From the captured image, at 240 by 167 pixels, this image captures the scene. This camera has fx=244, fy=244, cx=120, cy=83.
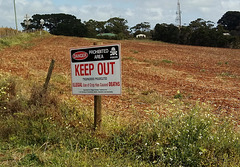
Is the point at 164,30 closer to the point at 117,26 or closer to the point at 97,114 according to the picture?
the point at 117,26

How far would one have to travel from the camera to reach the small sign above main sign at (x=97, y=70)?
3.94 meters

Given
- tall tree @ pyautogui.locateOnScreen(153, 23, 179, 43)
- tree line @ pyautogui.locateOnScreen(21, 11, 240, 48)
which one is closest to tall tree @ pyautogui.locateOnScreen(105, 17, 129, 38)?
tree line @ pyautogui.locateOnScreen(21, 11, 240, 48)

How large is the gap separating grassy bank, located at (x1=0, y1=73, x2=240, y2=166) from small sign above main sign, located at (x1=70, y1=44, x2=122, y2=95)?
2.08ft

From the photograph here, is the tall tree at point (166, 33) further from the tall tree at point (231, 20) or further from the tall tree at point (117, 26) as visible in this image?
the tall tree at point (231, 20)

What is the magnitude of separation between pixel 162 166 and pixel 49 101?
2.86m

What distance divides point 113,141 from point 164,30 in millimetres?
53787

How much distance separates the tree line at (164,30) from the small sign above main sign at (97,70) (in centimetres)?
4102

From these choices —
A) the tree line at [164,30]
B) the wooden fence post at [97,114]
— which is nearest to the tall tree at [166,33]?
the tree line at [164,30]

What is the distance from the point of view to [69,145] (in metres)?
3.82

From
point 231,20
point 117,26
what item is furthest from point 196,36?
point 231,20

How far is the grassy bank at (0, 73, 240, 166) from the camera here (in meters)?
3.30

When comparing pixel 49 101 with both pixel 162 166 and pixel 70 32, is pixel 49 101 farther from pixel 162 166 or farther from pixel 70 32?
pixel 70 32

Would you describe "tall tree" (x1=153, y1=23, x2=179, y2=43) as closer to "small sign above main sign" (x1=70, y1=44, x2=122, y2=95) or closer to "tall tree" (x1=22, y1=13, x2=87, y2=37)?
"tall tree" (x1=22, y1=13, x2=87, y2=37)

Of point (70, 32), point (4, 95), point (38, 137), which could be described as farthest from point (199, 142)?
point (70, 32)
